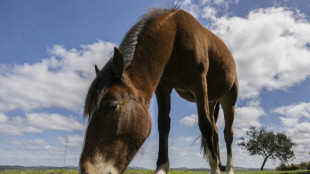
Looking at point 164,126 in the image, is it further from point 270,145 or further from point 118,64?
point 270,145

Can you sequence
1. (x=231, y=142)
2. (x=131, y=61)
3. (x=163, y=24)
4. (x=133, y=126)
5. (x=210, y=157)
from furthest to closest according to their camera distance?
(x=231, y=142) < (x=210, y=157) < (x=163, y=24) < (x=131, y=61) < (x=133, y=126)

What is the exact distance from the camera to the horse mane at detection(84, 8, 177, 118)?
10.3ft

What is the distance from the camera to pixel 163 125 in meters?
5.31

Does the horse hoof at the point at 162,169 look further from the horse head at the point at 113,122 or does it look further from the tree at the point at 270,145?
the tree at the point at 270,145

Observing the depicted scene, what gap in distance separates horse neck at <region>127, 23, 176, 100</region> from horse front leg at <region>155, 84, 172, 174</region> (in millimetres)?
1316

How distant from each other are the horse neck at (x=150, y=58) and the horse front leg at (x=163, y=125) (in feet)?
4.32

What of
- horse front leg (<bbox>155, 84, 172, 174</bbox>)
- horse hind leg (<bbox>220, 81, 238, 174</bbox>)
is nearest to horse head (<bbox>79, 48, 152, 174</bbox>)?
horse front leg (<bbox>155, 84, 172, 174</bbox>)

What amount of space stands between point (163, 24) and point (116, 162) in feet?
8.74

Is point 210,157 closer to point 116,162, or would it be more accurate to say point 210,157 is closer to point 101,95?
point 116,162

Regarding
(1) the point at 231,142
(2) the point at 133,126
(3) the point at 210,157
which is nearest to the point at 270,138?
(1) the point at 231,142

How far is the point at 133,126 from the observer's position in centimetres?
323

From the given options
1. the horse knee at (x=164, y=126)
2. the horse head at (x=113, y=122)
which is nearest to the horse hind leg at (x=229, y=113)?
the horse knee at (x=164, y=126)

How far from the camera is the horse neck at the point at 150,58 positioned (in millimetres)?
3689

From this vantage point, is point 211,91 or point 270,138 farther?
point 270,138
